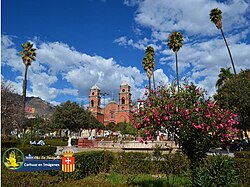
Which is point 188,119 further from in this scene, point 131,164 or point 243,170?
point 131,164

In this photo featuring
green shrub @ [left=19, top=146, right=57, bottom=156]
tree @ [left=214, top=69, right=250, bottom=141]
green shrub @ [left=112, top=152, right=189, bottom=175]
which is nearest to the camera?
green shrub @ [left=112, top=152, right=189, bottom=175]

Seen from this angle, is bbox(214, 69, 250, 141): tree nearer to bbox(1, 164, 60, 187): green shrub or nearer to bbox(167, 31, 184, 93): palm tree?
bbox(167, 31, 184, 93): palm tree

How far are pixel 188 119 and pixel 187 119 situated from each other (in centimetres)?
3

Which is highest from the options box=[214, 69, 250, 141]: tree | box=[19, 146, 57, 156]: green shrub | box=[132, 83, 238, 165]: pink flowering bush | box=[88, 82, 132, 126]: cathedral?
box=[88, 82, 132, 126]: cathedral

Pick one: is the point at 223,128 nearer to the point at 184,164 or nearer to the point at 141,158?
the point at 184,164

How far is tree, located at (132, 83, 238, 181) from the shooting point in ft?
21.0

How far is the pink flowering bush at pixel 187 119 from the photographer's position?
21.0ft

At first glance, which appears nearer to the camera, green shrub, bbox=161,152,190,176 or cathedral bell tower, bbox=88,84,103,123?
green shrub, bbox=161,152,190,176

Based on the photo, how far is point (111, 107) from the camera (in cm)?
9306

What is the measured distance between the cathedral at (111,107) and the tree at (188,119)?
3223 inches

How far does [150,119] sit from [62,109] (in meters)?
37.6

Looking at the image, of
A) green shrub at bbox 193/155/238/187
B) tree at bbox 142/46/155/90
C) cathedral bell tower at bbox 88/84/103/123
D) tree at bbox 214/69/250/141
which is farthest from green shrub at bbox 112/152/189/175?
cathedral bell tower at bbox 88/84/103/123

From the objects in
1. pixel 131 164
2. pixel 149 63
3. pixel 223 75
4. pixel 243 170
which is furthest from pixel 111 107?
pixel 243 170

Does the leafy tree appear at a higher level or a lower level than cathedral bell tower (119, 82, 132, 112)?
lower
